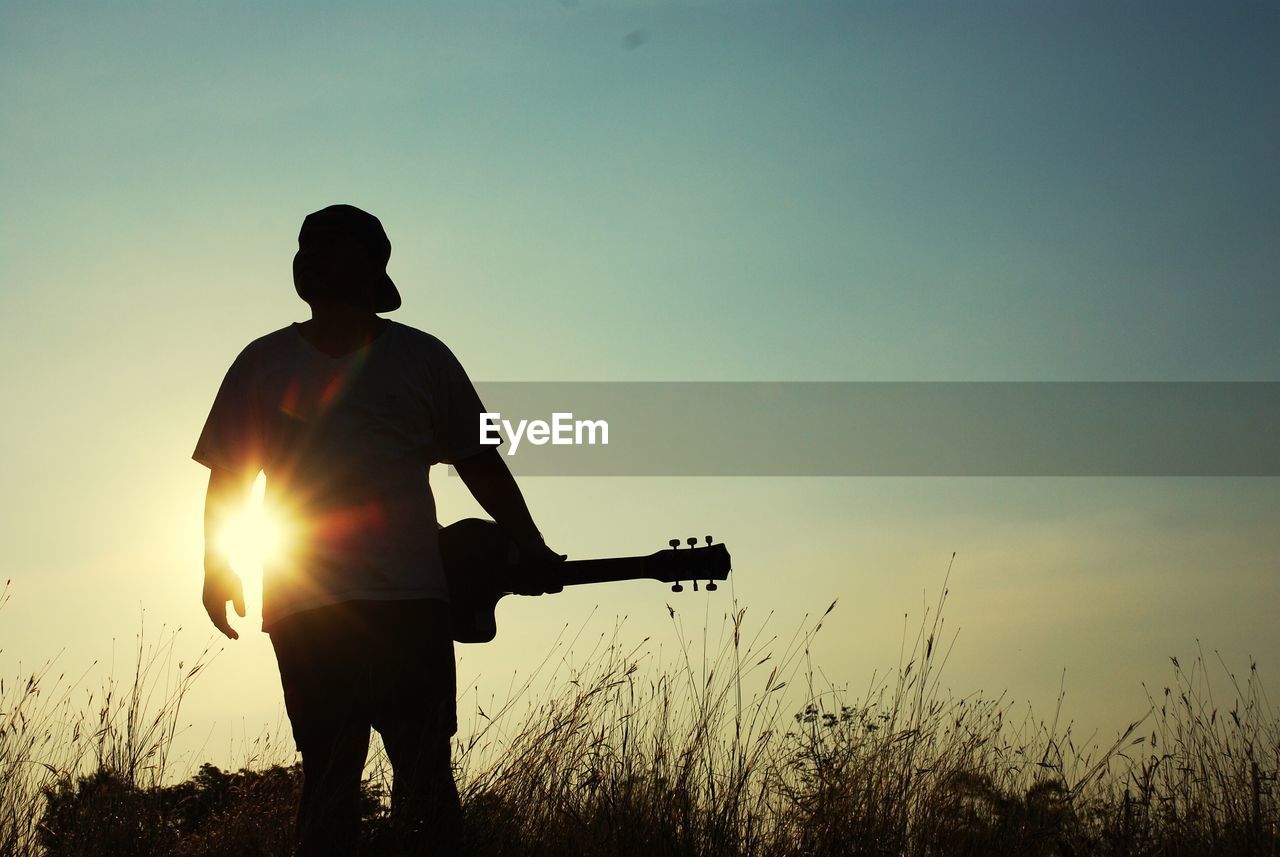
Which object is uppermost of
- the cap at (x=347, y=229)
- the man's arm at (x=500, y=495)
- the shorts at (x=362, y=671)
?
the cap at (x=347, y=229)

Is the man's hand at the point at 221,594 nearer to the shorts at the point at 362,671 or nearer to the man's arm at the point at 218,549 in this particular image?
the man's arm at the point at 218,549

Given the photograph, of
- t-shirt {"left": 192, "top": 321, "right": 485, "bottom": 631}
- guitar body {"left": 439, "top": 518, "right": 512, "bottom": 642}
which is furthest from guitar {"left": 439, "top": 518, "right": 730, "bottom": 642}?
t-shirt {"left": 192, "top": 321, "right": 485, "bottom": 631}

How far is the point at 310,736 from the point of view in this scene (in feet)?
9.12

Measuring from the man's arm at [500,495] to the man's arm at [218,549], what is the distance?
0.64 metres

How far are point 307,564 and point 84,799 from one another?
1.79 meters

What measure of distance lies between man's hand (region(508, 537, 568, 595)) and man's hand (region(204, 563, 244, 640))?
0.81 metres

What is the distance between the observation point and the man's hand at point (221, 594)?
3102 millimetres

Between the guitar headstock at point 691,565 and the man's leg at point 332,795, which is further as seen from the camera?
the guitar headstock at point 691,565

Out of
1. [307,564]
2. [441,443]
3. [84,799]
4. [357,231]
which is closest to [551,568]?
[441,443]

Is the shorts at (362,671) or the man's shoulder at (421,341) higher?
the man's shoulder at (421,341)

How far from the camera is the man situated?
279 cm

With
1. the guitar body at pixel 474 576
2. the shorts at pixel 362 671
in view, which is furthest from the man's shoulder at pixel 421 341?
the shorts at pixel 362 671

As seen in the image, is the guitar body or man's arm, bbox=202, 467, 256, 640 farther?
the guitar body

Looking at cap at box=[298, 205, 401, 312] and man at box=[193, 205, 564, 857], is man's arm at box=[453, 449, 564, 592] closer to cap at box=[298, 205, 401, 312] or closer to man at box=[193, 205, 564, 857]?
man at box=[193, 205, 564, 857]
